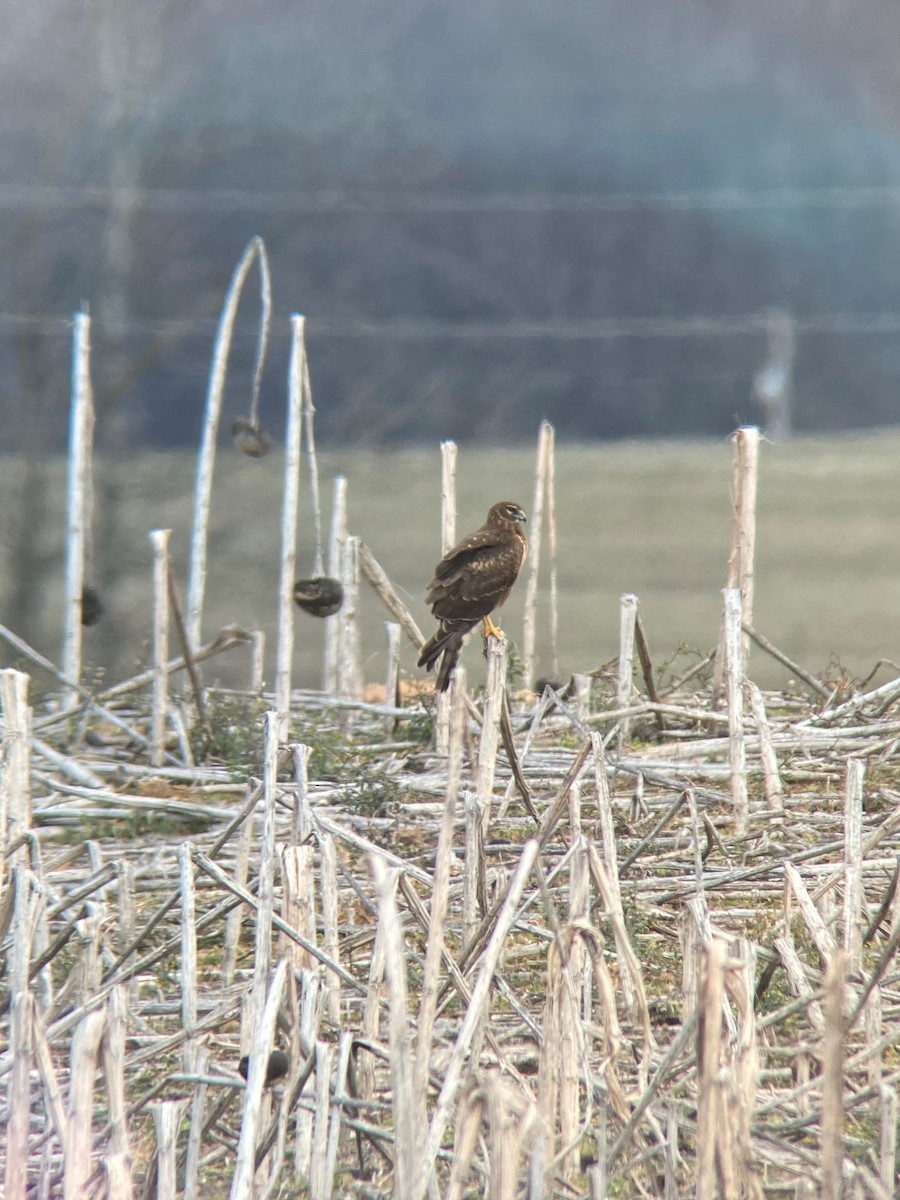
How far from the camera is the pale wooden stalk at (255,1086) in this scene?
299cm

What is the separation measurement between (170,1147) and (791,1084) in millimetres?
1631

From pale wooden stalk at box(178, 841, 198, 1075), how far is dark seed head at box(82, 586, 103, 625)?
3.95 m

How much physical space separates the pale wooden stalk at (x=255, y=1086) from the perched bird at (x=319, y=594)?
13.9 feet

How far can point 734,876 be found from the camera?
15.3 feet

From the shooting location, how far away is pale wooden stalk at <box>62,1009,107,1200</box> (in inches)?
114

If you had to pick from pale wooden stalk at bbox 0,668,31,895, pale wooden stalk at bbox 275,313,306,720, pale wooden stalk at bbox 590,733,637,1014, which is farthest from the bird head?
pale wooden stalk at bbox 0,668,31,895

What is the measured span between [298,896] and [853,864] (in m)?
1.40

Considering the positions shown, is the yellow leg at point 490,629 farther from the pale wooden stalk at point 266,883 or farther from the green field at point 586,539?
the green field at point 586,539

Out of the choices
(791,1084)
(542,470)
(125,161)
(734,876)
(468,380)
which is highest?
(125,161)

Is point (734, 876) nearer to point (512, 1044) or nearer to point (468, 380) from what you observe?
point (512, 1044)

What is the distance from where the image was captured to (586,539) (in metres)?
14.7

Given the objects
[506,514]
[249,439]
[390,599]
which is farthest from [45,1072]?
[249,439]

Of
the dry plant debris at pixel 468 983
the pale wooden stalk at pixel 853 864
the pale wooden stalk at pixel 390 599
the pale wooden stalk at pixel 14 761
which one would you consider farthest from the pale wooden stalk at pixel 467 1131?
the pale wooden stalk at pixel 390 599

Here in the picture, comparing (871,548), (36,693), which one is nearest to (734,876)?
(36,693)
